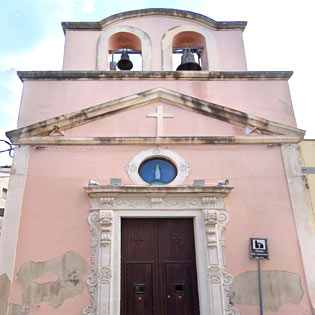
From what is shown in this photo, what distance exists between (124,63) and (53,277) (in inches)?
217

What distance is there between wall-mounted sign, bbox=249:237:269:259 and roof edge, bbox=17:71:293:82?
12.7 feet

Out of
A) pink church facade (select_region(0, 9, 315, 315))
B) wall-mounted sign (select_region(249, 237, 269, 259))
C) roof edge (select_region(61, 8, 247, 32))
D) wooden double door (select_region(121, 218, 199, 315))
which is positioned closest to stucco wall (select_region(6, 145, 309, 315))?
pink church facade (select_region(0, 9, 315, 315))

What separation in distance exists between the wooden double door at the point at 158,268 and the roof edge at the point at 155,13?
5.24 metres

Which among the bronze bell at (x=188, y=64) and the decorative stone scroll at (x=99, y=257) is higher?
the bronze bell at (x=188, y=64)

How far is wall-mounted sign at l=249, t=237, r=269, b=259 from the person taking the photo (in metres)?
6.57

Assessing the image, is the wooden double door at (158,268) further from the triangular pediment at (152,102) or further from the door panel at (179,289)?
the triangular pediment at (152,102)

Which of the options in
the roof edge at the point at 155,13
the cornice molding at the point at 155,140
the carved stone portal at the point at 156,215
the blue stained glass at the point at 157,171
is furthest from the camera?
the roof edge at the point at 155,13

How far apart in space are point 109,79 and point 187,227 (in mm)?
3888

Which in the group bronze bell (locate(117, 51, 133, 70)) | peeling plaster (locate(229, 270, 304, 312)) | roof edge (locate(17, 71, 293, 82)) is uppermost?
bronze bell (locate(117, 51, 133, 70))

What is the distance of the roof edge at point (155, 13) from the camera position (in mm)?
9195

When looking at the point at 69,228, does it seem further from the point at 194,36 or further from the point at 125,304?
the point at 194,36

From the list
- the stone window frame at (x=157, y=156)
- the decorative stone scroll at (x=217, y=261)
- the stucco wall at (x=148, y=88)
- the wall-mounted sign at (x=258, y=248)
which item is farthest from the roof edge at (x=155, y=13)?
the wall-mounted sign at (x=258, y=248)

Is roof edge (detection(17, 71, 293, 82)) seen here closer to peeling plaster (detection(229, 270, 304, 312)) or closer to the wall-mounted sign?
the wall-mounted sign

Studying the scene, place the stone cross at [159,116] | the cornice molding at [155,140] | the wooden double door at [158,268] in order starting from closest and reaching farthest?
1. the wooden double door at [158,268]
2. the cornice molding at [155,140]
3. the stone cross at [159,116]
